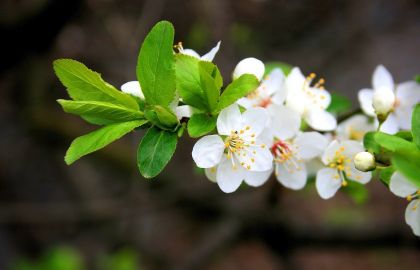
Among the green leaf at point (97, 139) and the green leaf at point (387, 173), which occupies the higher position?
the green leaf at point (387, 173)

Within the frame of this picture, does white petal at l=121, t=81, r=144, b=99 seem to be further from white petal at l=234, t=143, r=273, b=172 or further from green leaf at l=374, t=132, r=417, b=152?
green leaf at l=374, t=132, r=417, b=152

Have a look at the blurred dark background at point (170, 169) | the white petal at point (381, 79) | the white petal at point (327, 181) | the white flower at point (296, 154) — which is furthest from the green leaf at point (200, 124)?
the blurred dark background at point (170, 169)

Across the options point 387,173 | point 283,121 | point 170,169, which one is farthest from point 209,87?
point 170,169

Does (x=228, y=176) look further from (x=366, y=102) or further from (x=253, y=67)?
(x=366, y=102)

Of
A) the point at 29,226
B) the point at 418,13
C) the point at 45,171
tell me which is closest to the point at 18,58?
the point at 45,171

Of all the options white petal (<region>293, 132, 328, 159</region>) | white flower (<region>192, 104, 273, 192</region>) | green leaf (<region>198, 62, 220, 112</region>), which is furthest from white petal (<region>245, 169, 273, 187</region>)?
green leaf (<region>198, 62, 220, 112</region>)

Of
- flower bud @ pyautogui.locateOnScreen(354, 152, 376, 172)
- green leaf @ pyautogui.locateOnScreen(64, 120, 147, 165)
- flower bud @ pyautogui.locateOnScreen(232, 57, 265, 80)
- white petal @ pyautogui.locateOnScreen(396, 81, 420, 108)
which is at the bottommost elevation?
green leaf @ pyautogui.locateOnScreen(64, 120, 147, 165)

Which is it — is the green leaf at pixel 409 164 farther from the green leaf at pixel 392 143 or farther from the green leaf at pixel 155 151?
the green leaf at pixel 155 151
